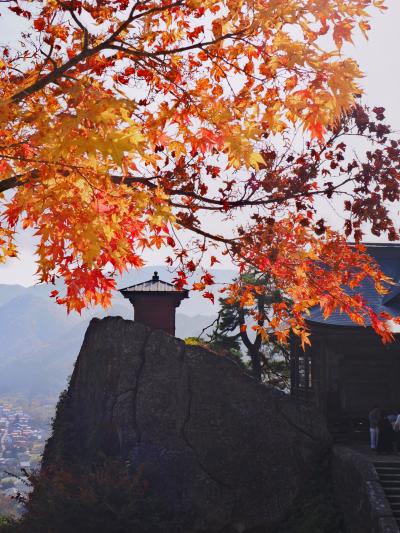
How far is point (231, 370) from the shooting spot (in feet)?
58.9

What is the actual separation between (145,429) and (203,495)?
2.55m

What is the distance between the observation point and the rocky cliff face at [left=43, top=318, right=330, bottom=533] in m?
16.6

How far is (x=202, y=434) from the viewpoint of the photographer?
56.5ft

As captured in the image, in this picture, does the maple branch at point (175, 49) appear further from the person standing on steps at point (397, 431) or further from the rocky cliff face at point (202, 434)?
the person standing on steps at point (397, 431)

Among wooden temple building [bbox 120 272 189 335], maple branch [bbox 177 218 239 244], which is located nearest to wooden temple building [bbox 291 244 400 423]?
wooden temple building [bbox 120 272 189 335]

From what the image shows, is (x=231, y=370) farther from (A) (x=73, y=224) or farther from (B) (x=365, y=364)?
(A) (x=73, y=224)

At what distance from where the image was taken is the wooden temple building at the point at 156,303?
23703 millimetres

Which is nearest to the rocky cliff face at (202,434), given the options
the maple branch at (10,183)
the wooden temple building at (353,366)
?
the wooden temple building at (353,366)

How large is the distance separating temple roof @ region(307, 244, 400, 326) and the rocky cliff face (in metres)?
3.70

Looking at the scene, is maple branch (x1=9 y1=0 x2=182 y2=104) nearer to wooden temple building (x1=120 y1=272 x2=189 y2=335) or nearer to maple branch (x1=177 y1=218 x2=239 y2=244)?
maple branch (x1=177 y1=218 x2=239 y2=244)

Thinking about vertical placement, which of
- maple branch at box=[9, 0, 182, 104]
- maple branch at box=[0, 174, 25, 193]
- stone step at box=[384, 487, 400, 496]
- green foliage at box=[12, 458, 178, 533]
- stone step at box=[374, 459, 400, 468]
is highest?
maple branch at box=[9, 0, 182, 104]

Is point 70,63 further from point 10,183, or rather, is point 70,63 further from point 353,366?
point 353,366

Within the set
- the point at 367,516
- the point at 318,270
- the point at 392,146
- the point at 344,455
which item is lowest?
the point at 367,516

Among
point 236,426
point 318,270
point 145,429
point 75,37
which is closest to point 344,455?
point 236,426
